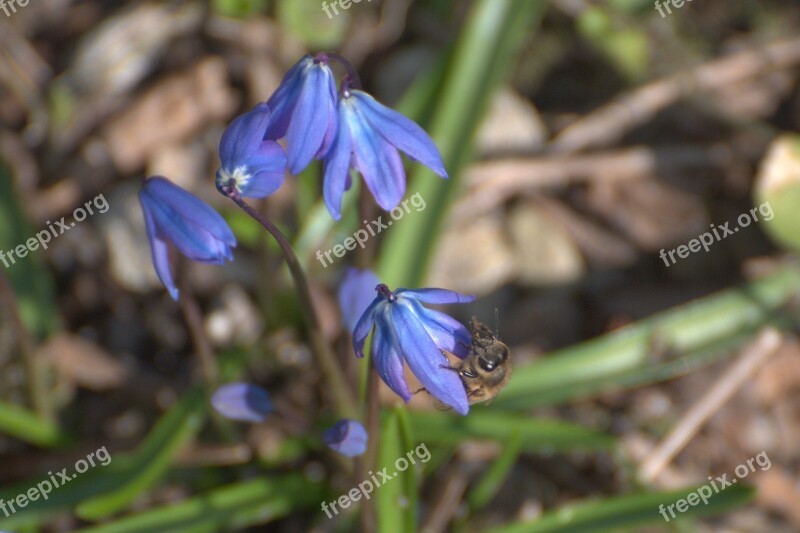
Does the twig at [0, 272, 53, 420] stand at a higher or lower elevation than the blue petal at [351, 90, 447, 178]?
lower

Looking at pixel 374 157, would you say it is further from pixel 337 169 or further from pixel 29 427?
pixel 29 427

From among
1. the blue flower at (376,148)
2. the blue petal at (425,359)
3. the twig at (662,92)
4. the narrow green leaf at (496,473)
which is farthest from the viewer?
the twig at (662,92)

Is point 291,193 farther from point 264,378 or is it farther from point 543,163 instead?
point 543,163

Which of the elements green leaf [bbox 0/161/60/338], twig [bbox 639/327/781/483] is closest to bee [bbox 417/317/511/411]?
twig [bbox 639/327/781/483]

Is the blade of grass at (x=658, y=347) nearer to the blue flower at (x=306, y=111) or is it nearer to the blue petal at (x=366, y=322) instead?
the blue petal at (x=366, y=322)

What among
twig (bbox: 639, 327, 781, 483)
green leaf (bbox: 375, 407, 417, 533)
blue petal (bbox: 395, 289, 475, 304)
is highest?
blue petal (bbox: 395, 289, 475, 304)

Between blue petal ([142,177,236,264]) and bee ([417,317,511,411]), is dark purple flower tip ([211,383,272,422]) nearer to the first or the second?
blue petal ([142,177,236,264])

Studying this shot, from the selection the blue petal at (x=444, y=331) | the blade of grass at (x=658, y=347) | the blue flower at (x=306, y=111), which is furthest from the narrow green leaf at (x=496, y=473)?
the blue flower at (x=306, y=111)
